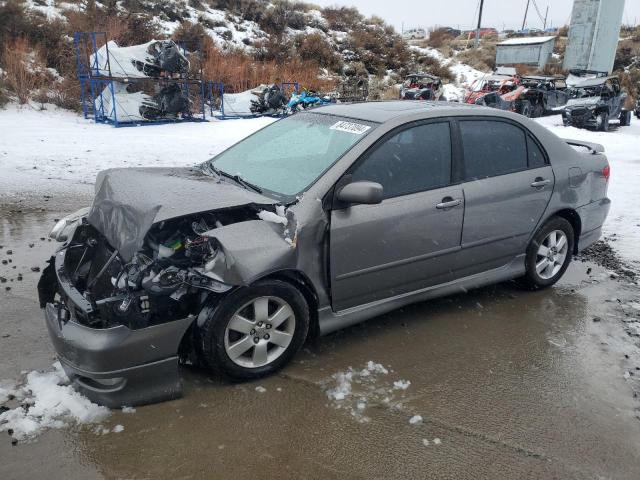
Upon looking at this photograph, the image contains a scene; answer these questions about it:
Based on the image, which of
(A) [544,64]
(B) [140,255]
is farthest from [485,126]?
(A) [544,64]

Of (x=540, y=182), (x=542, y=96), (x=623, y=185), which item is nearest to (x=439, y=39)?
(x=542, y=96)

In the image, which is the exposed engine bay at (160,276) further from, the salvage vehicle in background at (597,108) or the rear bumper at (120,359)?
the salvage vehicle in background at (597,108)

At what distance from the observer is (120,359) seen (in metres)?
2.74

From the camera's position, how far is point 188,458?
8.52ft

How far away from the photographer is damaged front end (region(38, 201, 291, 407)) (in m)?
2.76

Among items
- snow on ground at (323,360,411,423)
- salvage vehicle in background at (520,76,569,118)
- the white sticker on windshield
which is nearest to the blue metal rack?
the white sticker on windshield

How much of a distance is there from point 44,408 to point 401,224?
2369 millimetres

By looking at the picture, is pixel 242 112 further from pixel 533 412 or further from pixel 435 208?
pixel 533 412

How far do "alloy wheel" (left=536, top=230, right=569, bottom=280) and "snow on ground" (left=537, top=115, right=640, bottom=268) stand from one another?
122 cm

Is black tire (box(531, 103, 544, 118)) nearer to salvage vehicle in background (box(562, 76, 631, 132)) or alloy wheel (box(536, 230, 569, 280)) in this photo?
salvage vehicle in background (box(562, 76, 631, 132))

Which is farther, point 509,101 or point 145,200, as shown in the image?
point 509,101

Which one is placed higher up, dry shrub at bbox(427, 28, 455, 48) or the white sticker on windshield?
dry shrub at bbox(427, 28, 455, 48)

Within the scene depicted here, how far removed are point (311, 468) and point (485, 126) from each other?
2882 millimetres

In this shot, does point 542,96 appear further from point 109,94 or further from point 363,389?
point 363,389
